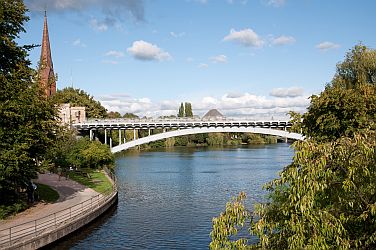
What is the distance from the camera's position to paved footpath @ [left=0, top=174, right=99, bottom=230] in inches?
850

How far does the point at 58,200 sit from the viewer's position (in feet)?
89.4

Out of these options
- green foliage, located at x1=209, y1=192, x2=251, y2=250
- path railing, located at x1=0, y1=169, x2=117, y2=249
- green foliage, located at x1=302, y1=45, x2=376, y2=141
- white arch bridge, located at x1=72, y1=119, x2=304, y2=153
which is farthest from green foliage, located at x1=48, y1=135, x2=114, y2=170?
green foliage, located at x1=209, y1=192, x2=251, y2=250

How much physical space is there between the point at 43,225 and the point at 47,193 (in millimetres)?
9456

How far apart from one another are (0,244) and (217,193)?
2126 centimetres

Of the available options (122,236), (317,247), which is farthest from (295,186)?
(122,236)

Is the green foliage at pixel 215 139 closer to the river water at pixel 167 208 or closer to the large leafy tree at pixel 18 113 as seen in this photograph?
the river water at pixel 167 208

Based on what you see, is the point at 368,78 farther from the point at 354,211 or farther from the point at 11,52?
the point at 354,211

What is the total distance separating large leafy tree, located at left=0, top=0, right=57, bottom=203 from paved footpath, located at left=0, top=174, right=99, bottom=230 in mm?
1533

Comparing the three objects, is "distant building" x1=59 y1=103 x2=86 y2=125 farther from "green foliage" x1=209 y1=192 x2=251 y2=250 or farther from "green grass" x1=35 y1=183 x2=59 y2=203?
"green foliage" x1=209 y1=192 x2=251 y2=250

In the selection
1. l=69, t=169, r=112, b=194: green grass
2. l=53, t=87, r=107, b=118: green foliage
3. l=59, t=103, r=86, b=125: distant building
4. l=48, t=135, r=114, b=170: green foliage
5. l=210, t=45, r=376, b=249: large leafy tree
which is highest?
l=53, t=87, r=107, b=118: green foliage

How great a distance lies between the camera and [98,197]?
1139 inches

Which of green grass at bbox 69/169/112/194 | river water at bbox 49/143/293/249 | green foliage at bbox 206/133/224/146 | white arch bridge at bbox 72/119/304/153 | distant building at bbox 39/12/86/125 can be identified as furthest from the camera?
green foliage at bbox 206/133/224/146

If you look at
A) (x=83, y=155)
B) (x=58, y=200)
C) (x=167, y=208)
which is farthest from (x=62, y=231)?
(x=83, y=155)

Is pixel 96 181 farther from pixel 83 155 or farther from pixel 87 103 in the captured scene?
pixel 87 103
